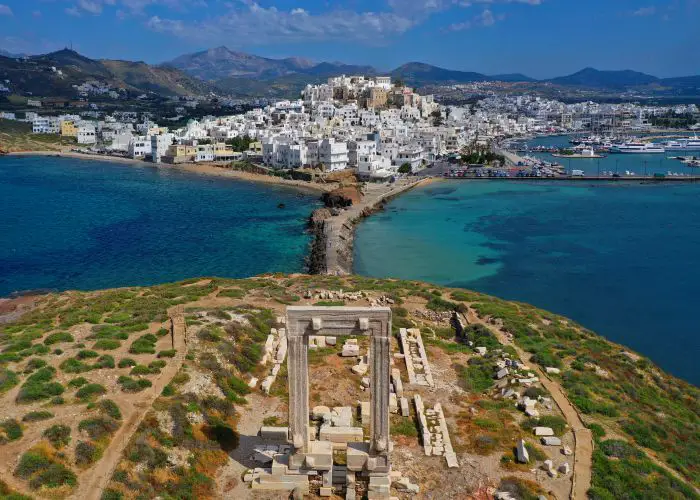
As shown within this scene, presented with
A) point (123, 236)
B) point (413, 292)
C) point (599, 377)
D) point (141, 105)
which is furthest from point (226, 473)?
point (141, 105)

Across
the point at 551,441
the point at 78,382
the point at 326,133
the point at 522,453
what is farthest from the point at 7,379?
the point at 326,133

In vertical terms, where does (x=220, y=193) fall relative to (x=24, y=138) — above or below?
below

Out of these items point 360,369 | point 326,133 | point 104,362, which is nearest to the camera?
point 104,362

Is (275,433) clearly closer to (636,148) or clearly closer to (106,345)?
(106,345)

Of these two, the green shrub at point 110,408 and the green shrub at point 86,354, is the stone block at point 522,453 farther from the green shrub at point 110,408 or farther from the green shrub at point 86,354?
the green shrub at point 86,354

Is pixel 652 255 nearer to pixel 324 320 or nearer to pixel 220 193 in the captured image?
pixel 324 320

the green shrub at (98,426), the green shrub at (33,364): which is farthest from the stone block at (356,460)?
the green shrub at (33,364)
